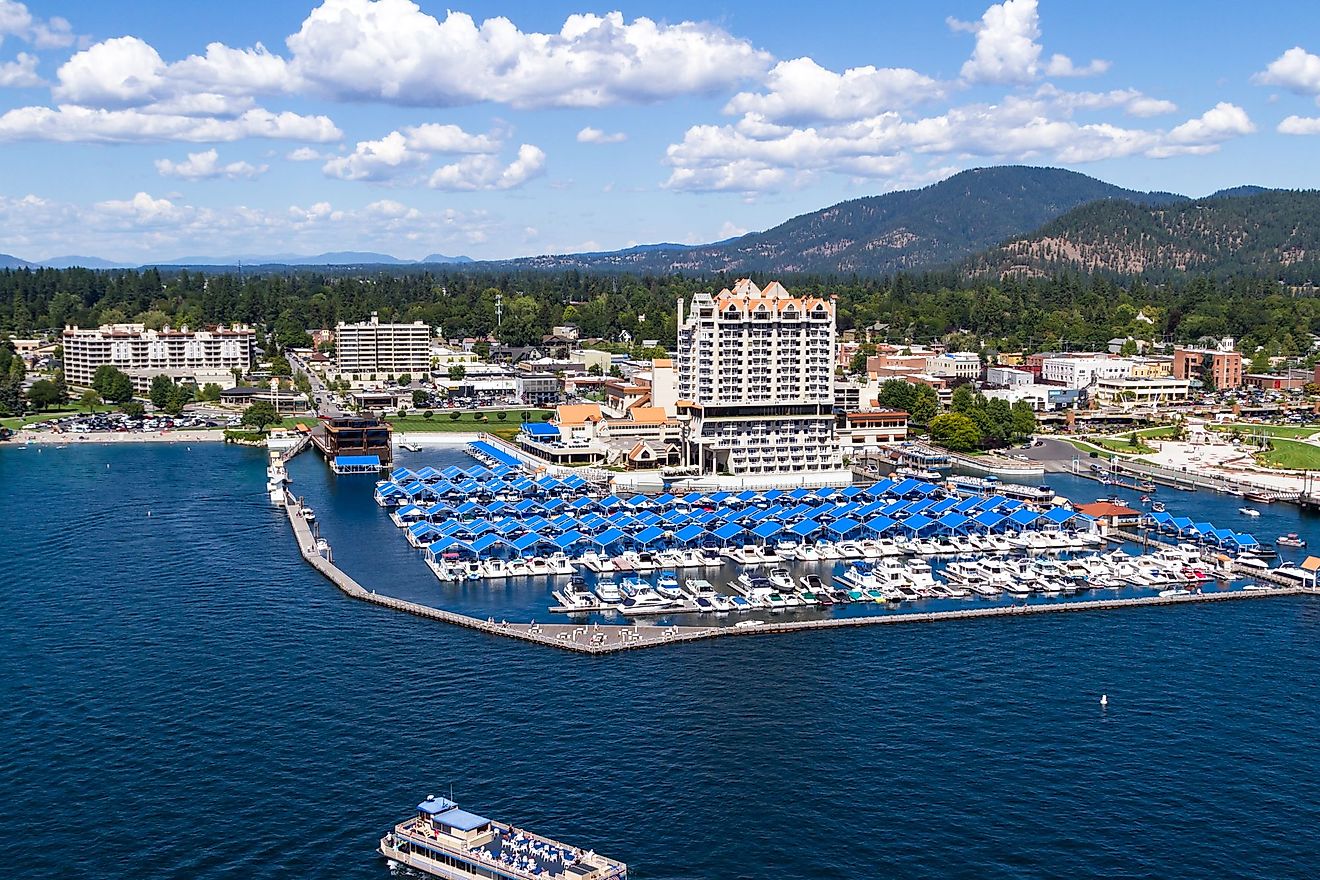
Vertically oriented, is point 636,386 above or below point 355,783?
above

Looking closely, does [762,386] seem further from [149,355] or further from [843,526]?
[149,355]

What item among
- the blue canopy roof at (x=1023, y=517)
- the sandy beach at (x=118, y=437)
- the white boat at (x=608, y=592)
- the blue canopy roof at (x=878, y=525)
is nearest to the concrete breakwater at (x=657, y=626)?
the white boat at (x=608, y=592)

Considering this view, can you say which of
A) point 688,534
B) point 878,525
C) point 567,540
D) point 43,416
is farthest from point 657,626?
point 43,416

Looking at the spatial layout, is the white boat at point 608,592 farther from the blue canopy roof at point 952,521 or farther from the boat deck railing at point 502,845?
the boat deck railing at point 502,845

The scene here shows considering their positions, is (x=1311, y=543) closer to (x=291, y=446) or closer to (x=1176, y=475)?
(x=1176, y=475)

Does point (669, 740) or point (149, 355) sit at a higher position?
point (149, 355)

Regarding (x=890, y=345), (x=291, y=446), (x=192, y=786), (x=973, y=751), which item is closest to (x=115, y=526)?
(x=291, y=446)
